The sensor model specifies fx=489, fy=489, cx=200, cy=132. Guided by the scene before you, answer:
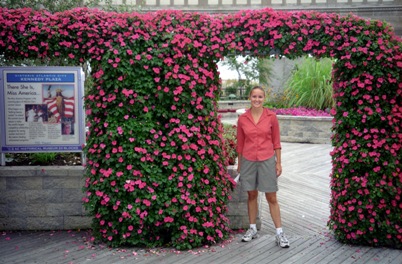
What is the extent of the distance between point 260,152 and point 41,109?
2756 millimetres

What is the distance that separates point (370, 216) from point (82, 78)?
147 inches

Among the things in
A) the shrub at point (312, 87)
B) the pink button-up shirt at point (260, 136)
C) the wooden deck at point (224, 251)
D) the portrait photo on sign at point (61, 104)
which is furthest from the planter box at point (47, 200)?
the shrub at point (312, 87)

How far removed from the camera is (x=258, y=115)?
5.41m

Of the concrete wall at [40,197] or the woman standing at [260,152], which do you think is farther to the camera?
the concrete wall at [40,197]

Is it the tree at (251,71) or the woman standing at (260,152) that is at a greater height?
the tree at (251,71)

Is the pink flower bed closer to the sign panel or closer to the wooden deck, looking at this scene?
the wooden deck

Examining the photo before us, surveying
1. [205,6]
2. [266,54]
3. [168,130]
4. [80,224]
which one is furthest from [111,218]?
[205,6]

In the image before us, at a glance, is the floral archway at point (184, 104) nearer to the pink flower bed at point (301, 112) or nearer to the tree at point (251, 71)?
the pink flower bed at point (301, 112)

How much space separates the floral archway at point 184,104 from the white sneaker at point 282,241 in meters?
0.71

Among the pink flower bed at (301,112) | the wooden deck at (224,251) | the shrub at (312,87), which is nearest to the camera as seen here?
the wooden deck at (224,251)

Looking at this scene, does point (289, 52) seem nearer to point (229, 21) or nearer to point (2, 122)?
point (229, 21)

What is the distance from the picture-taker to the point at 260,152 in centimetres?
531

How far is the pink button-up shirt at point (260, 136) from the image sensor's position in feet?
17.4

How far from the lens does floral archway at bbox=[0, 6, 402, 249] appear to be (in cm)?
523
